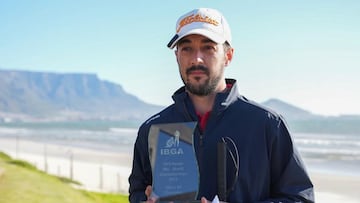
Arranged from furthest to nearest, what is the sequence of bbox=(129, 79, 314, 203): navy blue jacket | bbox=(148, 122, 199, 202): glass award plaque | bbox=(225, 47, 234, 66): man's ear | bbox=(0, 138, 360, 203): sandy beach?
bbox=(0, 138, 360, 203): sandy beach
bbox=(225, 47, 234, 66): man's ear
bbox=(129, 79, 314, 203): navy blue jacket
bbox=(148, 122, 199, 202): glass award plaque

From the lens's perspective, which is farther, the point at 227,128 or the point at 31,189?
the point at 31,189

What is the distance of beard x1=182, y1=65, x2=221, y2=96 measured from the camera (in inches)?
93.6

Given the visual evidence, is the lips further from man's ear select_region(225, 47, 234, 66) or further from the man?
man's ear select_region(225, 47, 234, 66)

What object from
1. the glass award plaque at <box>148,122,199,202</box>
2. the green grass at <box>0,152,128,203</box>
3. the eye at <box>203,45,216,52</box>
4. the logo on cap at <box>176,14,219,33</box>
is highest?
the logo on cap at <box>176,14,219,33</box>

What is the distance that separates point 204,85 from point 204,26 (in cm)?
26

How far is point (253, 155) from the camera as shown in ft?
7.73

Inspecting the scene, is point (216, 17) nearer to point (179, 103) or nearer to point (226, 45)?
point (226, 45)

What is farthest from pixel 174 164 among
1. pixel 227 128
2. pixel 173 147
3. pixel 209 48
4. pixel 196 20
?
pixel 196 20

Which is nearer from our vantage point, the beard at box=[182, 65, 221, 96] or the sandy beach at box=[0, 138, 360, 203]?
the beard at box=[182, 65, 221, 96]

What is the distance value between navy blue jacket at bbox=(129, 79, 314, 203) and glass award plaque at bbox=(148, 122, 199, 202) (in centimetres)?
13

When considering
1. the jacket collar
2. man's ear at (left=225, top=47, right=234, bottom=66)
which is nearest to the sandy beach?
→ the jacket collar

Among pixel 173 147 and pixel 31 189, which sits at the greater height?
pixel 173 147

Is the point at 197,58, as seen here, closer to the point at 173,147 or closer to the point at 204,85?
the point at 204,85

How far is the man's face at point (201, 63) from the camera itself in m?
2.38
